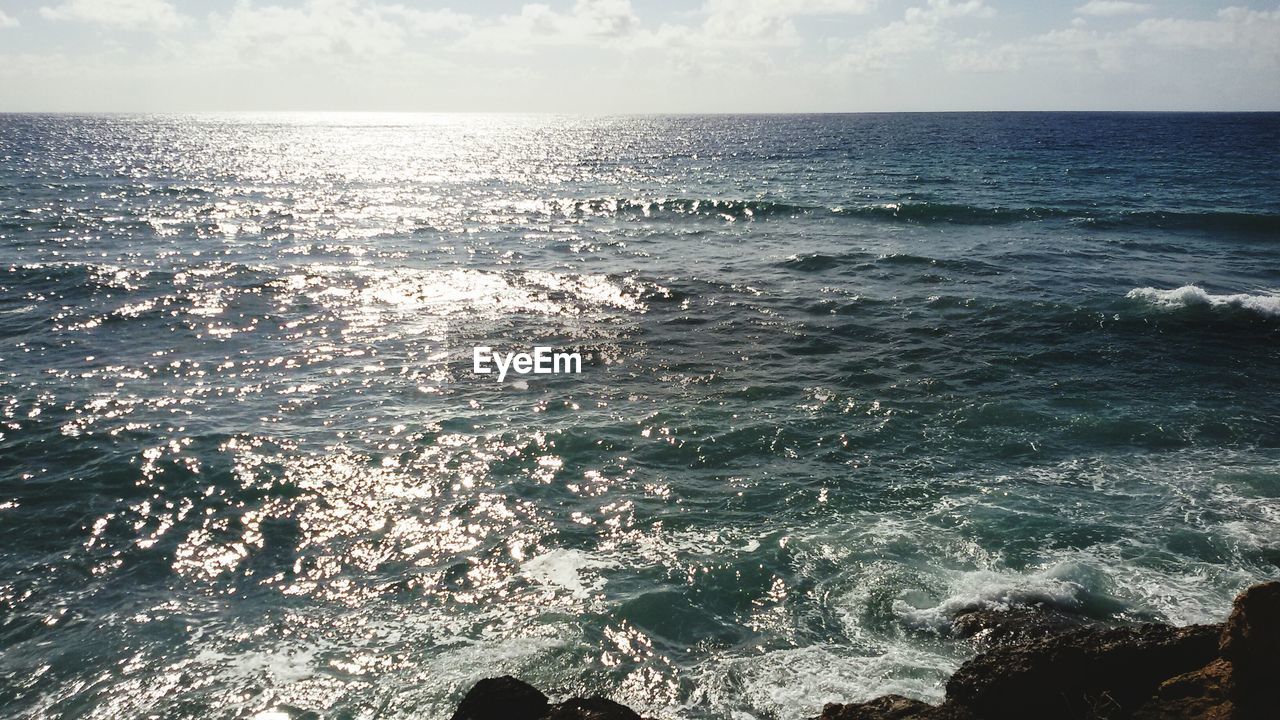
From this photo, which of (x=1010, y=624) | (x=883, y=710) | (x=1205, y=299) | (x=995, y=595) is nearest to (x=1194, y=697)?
(x=883, y=710)

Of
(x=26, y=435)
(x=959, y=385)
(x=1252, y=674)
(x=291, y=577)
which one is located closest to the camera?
(x=1252, y=674)

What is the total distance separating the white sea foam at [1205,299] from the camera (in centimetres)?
2433

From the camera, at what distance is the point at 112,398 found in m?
17.5

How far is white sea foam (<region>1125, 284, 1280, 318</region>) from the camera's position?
24328mm

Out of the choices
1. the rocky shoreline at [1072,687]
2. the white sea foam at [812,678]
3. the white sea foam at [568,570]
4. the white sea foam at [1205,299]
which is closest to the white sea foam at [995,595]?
the white sea foam at [812,678]

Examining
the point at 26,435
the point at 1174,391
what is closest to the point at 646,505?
the point at 26,435

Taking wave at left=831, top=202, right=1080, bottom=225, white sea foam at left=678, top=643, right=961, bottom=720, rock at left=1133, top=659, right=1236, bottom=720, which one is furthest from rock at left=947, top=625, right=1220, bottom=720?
wave at left=831, top=202, right=1080, bottom=225

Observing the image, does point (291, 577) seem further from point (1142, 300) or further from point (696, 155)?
point (696, 155)

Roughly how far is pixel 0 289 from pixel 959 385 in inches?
1269

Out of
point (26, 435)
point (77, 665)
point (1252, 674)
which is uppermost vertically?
point (1252, 674)

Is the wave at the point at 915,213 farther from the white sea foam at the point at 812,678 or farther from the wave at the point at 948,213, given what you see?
the white sea foam at the point at 812,678

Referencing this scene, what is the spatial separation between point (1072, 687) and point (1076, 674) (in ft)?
0.48

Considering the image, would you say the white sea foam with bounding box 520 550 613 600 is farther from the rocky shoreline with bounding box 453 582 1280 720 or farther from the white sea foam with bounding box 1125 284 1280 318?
the white sea foam with bounding box 1125 284 1280 318

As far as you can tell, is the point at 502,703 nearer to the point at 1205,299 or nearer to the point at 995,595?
the point at 995,595
